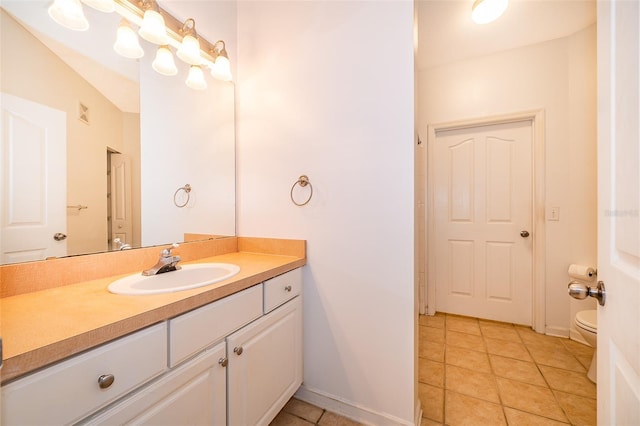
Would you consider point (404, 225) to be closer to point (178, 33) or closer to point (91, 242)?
point (91, 242)

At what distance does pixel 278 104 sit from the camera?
1547mm

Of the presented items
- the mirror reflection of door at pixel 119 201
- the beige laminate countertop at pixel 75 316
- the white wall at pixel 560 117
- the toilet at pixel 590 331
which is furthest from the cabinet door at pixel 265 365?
the white wall at pixel 560 117

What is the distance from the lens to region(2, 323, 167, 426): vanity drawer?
493 millimetres

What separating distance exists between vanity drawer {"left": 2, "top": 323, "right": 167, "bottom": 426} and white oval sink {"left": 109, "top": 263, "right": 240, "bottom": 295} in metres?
0.20

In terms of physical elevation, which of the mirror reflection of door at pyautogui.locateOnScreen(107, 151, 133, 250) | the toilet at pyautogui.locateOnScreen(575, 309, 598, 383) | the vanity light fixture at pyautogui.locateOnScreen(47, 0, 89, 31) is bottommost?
the toilet at pyautogui.locateOnScreen(575, 309, 598, 383)

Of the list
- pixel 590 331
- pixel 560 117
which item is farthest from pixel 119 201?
pixel 560 117

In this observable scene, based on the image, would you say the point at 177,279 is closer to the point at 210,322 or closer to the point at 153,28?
the point at 210,322

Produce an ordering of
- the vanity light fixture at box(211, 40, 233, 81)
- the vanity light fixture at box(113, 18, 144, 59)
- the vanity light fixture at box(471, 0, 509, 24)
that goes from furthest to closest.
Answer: the vanity light fixture at box(471, 0, 509, 24)
the vanity light fixture at box(211, 40, 233, 81)
the vanity light fixture at box(113, 18, 144, 59)

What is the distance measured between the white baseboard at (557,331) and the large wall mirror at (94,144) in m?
2.88

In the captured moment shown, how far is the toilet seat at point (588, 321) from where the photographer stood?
1.59 meters

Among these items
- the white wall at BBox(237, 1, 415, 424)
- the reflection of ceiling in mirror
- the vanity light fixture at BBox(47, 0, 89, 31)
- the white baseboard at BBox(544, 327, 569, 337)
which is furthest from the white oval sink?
the white baseboard at BBox(544, 327, 569, 337)

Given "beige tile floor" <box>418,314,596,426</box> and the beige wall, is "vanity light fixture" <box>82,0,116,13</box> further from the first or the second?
"beige tile floor" <box>418,314,596,426</box>

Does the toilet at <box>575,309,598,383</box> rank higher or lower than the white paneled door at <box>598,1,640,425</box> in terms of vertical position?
lower

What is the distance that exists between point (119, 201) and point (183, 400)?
0.87m
